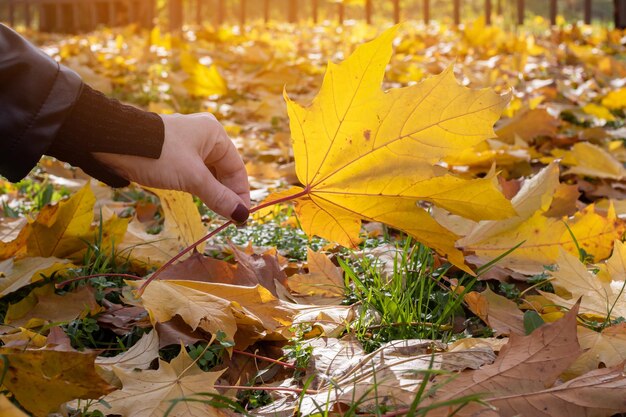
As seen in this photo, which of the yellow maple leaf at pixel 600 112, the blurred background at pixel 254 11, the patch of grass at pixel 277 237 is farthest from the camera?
the blurred background at pixel 254 11

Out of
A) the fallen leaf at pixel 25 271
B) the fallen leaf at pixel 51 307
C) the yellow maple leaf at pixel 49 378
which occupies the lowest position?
the fallen leaf at pixel 51 307

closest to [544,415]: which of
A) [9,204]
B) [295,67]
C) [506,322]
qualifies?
[506,322]

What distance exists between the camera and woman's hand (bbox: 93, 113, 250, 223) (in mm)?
1378

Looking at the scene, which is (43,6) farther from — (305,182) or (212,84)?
(305,182)

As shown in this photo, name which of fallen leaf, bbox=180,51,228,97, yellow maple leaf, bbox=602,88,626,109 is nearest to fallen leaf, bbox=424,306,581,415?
yellow maple leaf, bbox=602,88,626,109

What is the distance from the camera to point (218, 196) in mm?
1379

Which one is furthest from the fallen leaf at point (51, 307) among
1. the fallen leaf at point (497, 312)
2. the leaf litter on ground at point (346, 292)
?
the fallen leaf at point (497, 312)

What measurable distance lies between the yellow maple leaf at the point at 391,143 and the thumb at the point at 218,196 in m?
0.11

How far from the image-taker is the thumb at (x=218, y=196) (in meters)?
1.37

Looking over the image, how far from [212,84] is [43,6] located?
41.7ft

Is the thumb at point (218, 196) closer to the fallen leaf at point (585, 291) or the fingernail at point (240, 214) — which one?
the fingernail at point (240, 214)

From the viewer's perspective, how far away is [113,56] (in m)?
6.41

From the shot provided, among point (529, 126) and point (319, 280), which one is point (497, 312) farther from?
point (529, 126)

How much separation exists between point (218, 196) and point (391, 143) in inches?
13.5
